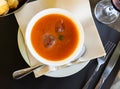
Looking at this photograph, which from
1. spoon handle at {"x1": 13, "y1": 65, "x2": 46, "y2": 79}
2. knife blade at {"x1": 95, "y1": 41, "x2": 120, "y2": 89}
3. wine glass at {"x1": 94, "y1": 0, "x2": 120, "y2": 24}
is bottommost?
knife blade at {"x1": 95, "y1": 41, "x2": 120, "y2": 89}

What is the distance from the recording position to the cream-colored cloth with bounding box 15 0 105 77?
38.3 inches

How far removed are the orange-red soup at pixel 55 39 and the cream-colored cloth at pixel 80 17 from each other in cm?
4

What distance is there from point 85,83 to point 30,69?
0.16 meters

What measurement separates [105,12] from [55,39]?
0.74 feet

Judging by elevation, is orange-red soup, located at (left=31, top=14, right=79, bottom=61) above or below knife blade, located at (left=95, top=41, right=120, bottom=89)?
above

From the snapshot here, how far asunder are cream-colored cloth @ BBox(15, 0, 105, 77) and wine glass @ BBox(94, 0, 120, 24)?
0.19 ft

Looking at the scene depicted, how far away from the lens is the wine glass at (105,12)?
1.05 meters

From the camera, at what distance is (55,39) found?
954mm

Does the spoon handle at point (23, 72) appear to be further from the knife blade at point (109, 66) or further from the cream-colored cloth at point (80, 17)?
the knife blade at point (109, 66)

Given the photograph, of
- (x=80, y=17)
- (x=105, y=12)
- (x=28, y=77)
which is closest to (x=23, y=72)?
Answer: (x=28, y=77)

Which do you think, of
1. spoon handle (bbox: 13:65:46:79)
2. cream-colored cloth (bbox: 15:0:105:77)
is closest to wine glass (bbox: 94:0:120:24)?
cream-colored cloth (bbox: 15:0:105:77)

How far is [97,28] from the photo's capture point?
1.02 meters

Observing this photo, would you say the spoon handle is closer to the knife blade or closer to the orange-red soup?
the orange-red soup

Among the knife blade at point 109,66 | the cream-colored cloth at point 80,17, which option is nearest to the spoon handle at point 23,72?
the cream-colored cloth at point 80,17
